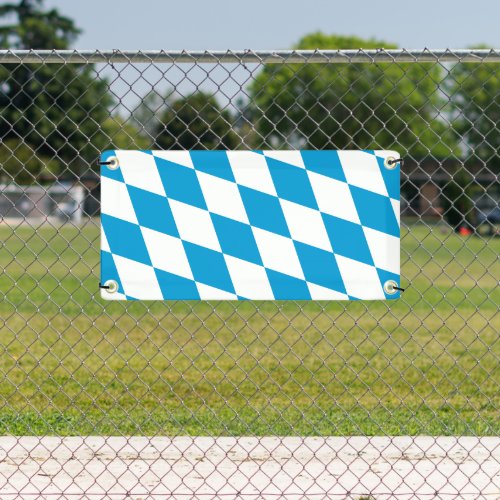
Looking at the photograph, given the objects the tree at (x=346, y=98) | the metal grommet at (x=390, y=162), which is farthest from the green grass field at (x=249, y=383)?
the tree at (x=346, y=98)

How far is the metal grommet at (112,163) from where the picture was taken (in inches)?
154

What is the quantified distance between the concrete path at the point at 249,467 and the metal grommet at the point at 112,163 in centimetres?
153

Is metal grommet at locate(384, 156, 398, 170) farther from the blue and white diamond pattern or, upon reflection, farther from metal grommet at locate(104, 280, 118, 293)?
metal grommet at locate(104, 280, 118, 293)

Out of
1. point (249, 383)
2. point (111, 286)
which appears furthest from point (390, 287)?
point (249, 383)

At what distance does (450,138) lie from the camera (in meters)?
72.7

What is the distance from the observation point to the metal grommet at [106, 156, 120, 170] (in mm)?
3916

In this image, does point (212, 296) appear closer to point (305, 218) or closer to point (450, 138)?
point (305, 218)

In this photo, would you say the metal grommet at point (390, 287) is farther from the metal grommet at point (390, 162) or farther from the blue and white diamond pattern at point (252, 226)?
the metal grommet at point (390, 162)

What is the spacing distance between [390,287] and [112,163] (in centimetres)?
136

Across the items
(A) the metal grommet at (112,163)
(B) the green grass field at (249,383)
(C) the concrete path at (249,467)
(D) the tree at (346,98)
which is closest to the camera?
(A) the metal grommet at (112,163)

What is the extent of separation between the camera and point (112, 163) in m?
3.93

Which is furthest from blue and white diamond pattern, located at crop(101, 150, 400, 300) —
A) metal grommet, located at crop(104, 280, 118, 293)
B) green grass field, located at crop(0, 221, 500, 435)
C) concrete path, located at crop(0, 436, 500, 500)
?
concrete path, located at crop(0, 436, 500, 500)

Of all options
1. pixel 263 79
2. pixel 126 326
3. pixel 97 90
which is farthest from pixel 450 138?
pixel 126 326

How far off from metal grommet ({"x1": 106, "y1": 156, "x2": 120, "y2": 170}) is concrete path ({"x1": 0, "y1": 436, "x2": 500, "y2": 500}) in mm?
1526
